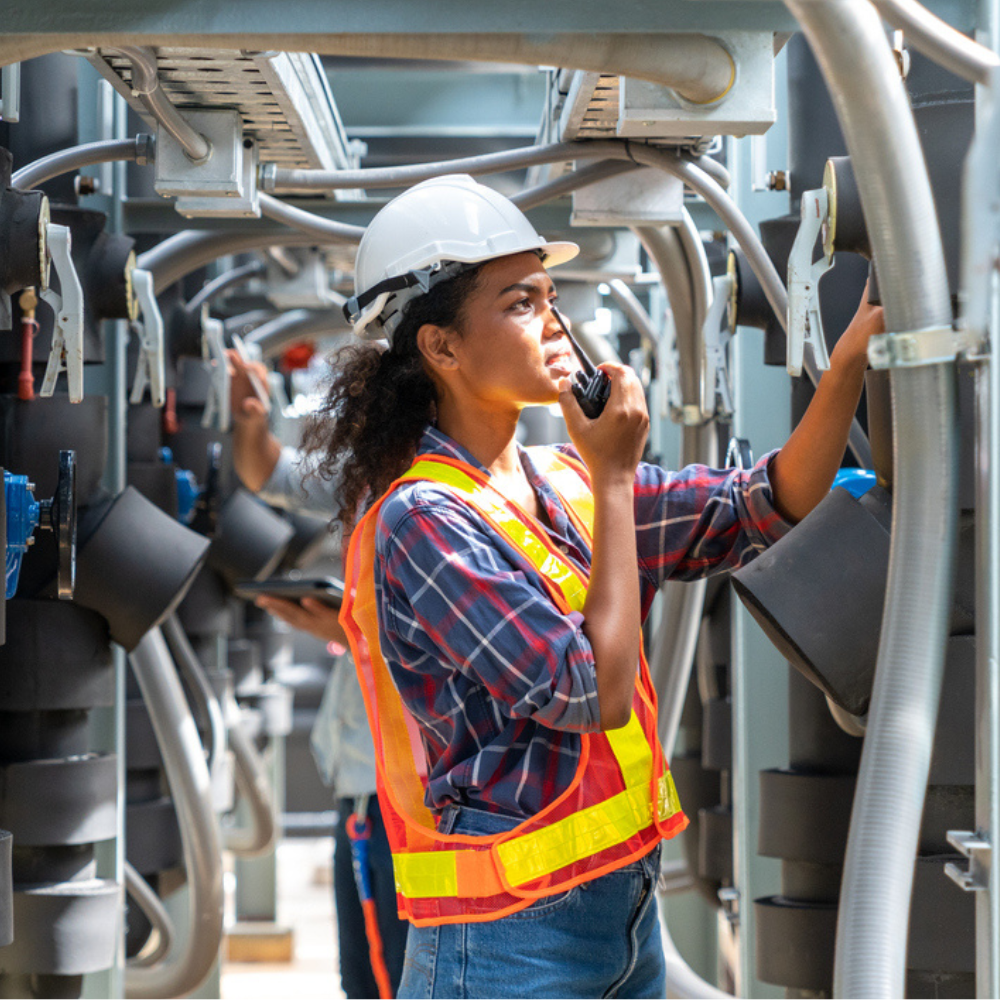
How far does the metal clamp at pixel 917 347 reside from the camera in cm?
102

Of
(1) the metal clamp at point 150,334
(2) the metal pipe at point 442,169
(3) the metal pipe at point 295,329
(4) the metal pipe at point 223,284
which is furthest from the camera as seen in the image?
(3) the metal pipe at point 295,329

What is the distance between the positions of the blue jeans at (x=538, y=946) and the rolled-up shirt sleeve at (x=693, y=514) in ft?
1.29

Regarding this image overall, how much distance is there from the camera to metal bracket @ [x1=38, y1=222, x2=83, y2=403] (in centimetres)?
176

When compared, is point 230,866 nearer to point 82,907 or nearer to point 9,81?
point 82,907

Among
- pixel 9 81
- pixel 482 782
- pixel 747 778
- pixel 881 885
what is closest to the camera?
pixel 881 885

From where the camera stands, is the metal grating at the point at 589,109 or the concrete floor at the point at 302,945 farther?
the concrete floor at the point at 302,945

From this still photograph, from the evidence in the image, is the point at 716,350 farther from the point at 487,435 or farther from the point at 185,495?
the point at 185,495

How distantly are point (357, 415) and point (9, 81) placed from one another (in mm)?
603

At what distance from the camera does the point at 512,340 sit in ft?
5.03

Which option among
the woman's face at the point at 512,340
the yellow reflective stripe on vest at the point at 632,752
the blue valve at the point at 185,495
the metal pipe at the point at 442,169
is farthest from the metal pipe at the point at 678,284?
the blue valve at the point at 185,495

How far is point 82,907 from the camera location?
2.40 m

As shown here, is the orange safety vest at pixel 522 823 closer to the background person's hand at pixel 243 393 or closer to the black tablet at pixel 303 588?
the black tablet at pixel 303 588

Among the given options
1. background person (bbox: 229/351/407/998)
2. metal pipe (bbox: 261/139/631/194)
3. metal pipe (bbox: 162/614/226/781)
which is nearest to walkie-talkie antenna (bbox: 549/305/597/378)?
metal pipe (bbox: 261/139/631/194)

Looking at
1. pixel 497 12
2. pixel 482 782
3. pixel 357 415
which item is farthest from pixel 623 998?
pixel 497 12
